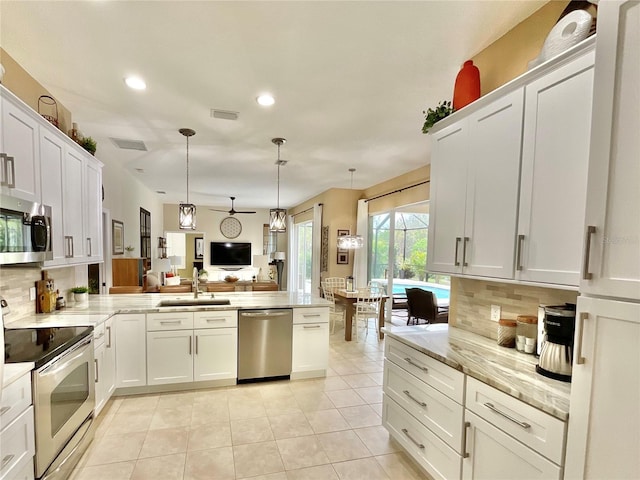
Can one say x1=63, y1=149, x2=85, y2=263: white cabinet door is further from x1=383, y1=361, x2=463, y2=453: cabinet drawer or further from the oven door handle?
x1=383, y1=361, x2=463, y2=453: cabinet drawer

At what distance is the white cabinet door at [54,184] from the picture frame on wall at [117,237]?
2614 millimetres

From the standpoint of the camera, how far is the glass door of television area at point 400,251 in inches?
241

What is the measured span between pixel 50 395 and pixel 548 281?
277 centimetres

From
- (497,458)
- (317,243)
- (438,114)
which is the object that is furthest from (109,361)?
(317,243)

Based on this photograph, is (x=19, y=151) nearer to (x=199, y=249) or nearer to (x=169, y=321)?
(x=169, y=321)

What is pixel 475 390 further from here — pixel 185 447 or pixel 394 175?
pixel 394 175

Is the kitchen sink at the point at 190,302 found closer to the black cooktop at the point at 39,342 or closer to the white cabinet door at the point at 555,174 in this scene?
the black cooktop at the point at 39,342

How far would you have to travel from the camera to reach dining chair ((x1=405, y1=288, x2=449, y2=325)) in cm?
503

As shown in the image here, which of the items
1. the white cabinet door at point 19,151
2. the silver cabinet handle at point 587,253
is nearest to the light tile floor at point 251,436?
the silver cabinet handle at point 587,253

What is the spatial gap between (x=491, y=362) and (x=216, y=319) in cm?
259

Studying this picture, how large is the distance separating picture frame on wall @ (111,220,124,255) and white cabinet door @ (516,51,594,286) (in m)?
5.42

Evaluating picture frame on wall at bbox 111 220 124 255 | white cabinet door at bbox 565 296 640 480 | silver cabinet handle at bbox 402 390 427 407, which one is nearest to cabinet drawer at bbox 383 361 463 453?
silver cabinet handle at bbox 402 390 427 407

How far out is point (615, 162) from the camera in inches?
41.7

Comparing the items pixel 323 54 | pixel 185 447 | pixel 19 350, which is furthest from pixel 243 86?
pixel 185 447
